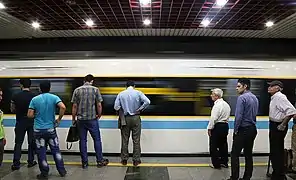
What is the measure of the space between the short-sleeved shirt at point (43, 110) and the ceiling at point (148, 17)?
1.52m

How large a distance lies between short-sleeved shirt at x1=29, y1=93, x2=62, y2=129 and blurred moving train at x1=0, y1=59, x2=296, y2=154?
5.53 feet

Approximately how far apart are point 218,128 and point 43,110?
2.91 m

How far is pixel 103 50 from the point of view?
288 inches

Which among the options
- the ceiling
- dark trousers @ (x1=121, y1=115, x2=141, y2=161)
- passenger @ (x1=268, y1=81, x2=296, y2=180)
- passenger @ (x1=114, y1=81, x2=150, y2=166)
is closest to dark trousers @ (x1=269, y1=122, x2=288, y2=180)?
Answer: passenger @ (x1=268, y1=81, x2=296, y2=180)

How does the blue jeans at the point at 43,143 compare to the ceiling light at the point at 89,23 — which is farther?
the ceiling light at the point at 89,23

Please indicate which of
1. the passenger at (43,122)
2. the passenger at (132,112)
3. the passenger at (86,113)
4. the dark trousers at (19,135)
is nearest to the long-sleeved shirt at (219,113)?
the passenger at (132,112)

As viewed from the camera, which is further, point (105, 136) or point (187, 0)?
point (105, 136)

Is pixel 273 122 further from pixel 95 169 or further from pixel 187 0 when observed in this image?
pixel 95 169

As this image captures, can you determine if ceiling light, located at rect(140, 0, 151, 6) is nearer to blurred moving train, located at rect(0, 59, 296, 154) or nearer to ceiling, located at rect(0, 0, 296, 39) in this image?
ceiling, located at rect(0, 0, 296, 39)

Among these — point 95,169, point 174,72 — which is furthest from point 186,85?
point 95,169

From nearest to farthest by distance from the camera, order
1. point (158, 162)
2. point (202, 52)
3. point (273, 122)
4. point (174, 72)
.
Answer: point (273, 122), point (158, 162), point (174, 72), point (202, 52)

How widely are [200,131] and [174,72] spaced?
1.29 meters

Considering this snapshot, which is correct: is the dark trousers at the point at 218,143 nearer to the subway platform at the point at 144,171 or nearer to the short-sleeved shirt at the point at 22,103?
the subway platform at the point at 144,171

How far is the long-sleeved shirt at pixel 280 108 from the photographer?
4535mm
